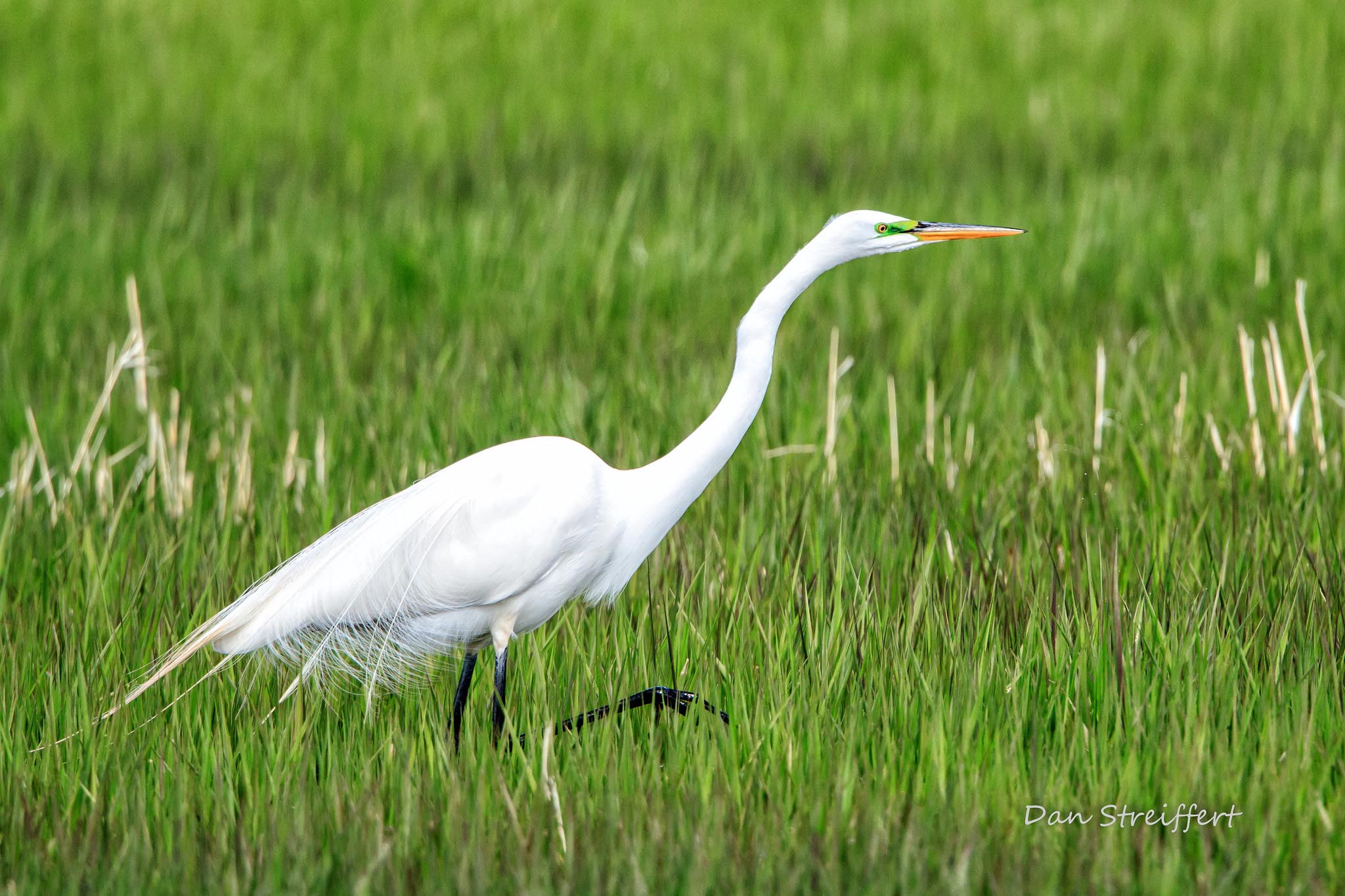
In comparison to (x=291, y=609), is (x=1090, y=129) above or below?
above

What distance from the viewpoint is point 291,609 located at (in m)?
2.68

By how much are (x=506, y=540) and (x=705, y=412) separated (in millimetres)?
1543

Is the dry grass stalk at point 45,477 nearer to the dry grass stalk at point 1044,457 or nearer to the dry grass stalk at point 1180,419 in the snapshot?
the dry grass stalk at point 1044,457

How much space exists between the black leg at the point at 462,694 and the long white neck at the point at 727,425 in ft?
1.25

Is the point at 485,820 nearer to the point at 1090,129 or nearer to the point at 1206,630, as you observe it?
the point at 1206,630

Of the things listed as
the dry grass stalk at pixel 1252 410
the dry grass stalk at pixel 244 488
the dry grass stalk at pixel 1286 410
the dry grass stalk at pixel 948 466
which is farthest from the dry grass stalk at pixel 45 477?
the dry grass stalk at pixel 1286 410

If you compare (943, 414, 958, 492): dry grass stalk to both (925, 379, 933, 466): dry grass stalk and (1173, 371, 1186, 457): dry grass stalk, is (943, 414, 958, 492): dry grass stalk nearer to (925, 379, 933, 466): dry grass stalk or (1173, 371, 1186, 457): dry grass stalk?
(925, 379, 933, 466): dry grass stalk

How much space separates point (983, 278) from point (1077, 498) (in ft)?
6.37

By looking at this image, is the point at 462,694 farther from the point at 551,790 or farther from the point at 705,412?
the point at 705,412

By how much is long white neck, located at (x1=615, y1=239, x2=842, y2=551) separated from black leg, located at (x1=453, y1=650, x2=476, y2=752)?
1.25 ft

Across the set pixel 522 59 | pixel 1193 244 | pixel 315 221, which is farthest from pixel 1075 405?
pixel 522 59

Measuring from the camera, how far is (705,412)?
4098 mm
